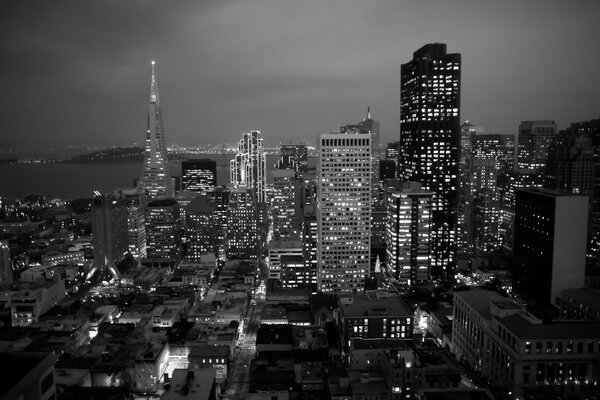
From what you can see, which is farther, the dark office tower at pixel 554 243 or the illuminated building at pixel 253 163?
the illuminated building at pixel 253 163

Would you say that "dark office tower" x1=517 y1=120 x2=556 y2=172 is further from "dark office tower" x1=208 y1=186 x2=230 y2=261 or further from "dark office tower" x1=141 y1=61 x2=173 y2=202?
"dark office tower" x1=141 y1=61 x2=173 y2=202

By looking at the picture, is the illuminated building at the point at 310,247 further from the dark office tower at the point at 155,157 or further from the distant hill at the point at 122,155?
the distant hill at the point at 122,155

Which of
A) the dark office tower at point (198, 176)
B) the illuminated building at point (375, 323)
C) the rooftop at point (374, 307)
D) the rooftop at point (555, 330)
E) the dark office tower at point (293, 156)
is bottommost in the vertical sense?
the illuminated building at point (375, 323)

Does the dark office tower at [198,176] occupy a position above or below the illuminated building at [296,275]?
above

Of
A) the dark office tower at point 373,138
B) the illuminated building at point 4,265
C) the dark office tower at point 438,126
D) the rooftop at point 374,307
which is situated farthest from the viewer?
the dark office tower at point 373,138

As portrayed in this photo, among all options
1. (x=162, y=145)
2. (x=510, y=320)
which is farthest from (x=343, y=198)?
(x=162, y=145)

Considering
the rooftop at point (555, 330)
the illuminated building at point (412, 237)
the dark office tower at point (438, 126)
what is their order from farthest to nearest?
the dark office tower at point (438, 126) < the illuminated building at point (412, 237) < the rooftop at point (555, 330)

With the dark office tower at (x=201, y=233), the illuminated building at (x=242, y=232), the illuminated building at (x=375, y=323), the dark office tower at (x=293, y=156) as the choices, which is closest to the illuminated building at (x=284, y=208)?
the illuminated building at (x=242, y=232)

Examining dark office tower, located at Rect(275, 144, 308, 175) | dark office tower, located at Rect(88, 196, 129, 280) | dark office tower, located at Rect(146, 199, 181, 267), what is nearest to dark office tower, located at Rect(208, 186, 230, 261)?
dark office tower, located at Rect(146, 199, 181, 267)

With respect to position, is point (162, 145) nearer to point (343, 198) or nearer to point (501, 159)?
point (343, 198)
